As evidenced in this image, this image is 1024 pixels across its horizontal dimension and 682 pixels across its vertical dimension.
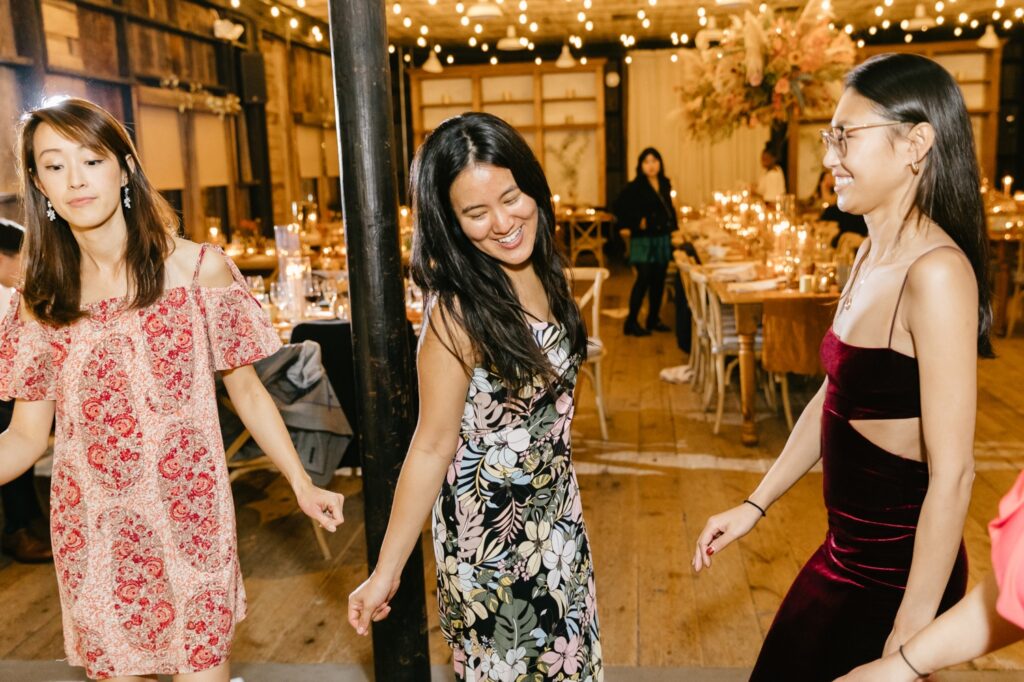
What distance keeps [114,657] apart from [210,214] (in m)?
8.52

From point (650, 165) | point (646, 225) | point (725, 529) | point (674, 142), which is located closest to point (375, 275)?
point (725, 529)

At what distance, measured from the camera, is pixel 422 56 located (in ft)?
51.6

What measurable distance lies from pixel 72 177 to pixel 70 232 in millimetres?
161

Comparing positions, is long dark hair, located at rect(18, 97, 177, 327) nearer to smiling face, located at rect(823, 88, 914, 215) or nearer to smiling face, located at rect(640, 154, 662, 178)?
smiling face, located at rect(823, 88, 914, 215)

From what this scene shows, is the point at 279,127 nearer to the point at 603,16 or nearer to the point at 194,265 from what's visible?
the point at 603,16

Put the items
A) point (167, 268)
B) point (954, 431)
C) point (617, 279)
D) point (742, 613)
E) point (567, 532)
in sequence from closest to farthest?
point (954, 431), point (567, 532), point (167, 268), point (742, 613), point (617, 279)

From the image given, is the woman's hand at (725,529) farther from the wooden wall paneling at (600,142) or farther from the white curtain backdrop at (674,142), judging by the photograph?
the white curtain backdrop at (674,142)

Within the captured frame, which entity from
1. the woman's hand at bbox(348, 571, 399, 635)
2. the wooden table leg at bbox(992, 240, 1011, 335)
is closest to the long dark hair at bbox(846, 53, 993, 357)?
the woman's hand at bbox(348, 571, 399, 635)

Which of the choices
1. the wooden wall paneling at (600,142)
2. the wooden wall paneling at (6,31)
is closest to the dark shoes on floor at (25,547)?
the wooden wall paneling at (6,31)

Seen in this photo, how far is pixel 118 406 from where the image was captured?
180 cm

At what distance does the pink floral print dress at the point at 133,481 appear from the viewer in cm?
181

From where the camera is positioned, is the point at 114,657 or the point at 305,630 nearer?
the point at 114,657

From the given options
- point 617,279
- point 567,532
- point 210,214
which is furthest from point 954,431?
point 617,279

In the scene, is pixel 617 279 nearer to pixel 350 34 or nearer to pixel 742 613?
pixel 742 613
